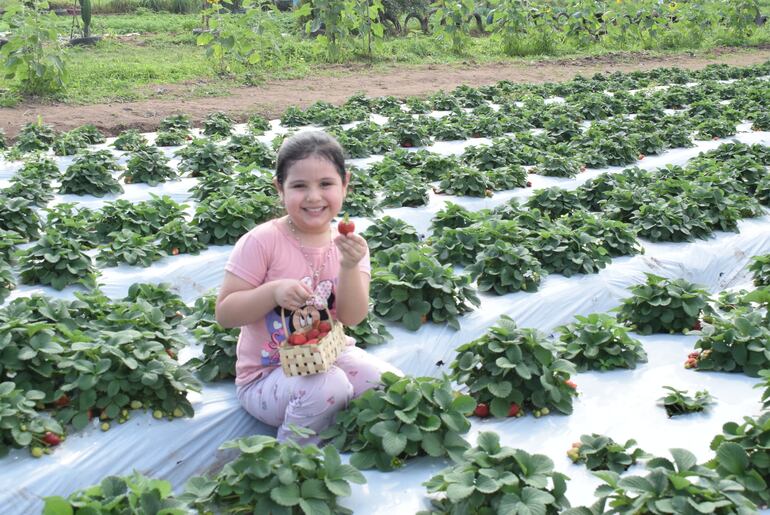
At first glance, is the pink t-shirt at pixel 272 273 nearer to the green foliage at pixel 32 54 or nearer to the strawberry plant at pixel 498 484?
the strawberry plant at pixel 498 484

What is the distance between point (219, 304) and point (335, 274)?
18.7 inches

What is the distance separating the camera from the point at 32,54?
35.6 ft

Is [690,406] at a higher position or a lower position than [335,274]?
Answer: lower

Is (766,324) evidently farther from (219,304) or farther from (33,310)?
(33,310)

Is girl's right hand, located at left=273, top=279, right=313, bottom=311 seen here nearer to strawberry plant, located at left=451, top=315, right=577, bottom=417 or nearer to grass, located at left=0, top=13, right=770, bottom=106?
strawberry plant, located at left=451, top=315, right=577, bottom=417

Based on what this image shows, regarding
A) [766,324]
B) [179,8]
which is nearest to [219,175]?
[766,324]

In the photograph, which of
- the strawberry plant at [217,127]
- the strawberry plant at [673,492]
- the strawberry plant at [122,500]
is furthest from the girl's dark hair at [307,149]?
the strawberry plant at [217,127]

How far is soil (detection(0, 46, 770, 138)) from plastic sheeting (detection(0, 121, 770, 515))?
5362mm

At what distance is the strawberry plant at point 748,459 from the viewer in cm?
269

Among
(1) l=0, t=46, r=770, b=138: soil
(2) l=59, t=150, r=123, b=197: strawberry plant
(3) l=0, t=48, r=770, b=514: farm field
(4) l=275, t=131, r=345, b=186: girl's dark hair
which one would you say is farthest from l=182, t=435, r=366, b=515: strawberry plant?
(1) l=0, t=46, r=770, b=138: soil

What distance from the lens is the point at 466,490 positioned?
256cm

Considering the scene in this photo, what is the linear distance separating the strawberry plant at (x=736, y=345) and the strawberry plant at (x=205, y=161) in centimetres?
447

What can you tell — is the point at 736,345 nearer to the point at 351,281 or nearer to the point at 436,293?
the point at 436,293

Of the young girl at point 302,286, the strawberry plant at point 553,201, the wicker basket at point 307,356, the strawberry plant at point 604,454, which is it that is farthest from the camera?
the strawberry plant at point 553,201
